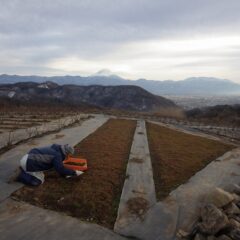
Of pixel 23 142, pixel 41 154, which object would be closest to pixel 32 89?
pixel 23 142

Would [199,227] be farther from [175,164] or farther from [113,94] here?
[113,94]

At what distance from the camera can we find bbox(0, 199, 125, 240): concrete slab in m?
6.05

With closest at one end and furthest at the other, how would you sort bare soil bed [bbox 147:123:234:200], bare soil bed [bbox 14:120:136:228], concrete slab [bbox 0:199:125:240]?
1. concrete slab [bbox 0:199:125:240]
2. bare soil bed [bbox 14:120:136:228]
3. bare soil bed [bbox 147:123:234:200]

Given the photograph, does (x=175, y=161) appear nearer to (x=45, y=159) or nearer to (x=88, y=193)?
(x=88, y=193)

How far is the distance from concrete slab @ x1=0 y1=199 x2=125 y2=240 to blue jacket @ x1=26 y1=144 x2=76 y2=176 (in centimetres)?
149

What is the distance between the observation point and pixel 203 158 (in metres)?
13.7

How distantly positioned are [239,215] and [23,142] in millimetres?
11058

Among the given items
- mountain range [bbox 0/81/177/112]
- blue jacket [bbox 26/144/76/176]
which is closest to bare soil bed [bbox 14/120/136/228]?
blue jacket [bbox 26/144/76/176]

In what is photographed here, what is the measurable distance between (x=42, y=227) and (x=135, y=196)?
2814 mm

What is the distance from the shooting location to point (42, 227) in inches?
250

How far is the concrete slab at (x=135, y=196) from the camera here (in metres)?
6.70

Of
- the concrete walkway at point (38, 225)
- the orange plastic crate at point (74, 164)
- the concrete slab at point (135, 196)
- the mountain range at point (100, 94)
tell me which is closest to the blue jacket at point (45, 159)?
the orange plastic crate at point (74, 164)

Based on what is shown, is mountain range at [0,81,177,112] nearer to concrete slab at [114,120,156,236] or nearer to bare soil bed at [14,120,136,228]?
concrete slab at [114,120,156,236]

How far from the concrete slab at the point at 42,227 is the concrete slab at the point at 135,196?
0.47m
